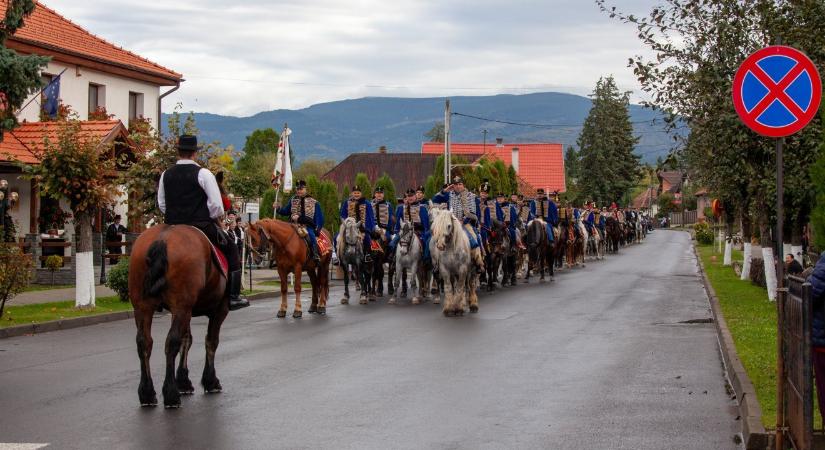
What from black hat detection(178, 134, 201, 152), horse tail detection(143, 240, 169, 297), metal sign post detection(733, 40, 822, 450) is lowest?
horse tail detection(143, 240, 169, 297)

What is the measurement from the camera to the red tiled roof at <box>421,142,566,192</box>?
3718 inches

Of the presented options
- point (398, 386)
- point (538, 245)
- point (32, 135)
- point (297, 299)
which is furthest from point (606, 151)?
point (398, 386)

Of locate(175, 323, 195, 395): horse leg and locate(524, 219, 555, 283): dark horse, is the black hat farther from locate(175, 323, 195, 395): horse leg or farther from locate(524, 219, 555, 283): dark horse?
locate(524, 219, 555, 283): dark horse

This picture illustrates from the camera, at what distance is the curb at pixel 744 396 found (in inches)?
338

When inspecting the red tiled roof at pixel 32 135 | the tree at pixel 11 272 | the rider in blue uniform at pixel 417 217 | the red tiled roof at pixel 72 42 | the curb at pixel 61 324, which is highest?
the red tiled roof at pixel 72 42

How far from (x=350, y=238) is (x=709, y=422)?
14217 millimetres

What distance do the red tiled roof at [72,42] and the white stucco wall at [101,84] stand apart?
64 centimetres

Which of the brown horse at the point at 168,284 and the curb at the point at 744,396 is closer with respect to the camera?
the curb at the point at 744,396

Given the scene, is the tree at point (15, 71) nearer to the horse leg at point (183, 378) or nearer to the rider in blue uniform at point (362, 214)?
the rider in blue uniform at point (362, 214)

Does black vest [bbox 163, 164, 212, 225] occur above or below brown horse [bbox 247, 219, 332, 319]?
above

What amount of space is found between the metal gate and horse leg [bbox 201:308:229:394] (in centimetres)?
559

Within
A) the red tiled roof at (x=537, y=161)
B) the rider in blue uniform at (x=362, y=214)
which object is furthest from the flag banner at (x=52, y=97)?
the red tiled roof at (x=537, y=161)

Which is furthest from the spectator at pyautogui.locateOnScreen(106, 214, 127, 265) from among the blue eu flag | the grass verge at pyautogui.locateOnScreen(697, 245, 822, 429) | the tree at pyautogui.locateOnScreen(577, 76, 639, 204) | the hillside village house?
the tree at pyautogui.locateOnScreen(577, 76, 639, 204)

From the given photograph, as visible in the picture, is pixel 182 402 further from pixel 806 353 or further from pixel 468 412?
pixel 806 353
